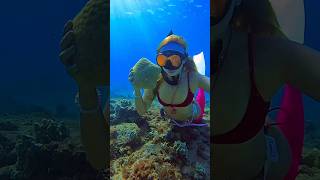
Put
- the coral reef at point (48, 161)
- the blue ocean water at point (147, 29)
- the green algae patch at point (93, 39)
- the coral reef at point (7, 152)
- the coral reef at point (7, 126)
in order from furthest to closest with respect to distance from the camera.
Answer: the coral reef at point (7, 126), the coral reef at point (7, 152), the coral reef at point (48, 161), the green algae patch at point (93, 39), the blue ocean water at point (147, 29)

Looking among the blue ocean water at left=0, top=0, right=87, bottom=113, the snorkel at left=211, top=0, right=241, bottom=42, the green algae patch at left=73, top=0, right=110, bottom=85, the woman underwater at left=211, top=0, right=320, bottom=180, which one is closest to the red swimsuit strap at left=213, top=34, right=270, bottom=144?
the woman underwater at left=211, top=0, right=320, bottom=180

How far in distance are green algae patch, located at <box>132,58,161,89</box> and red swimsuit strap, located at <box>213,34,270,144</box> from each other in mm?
379

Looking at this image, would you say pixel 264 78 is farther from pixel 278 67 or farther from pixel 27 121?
pixel 27 121

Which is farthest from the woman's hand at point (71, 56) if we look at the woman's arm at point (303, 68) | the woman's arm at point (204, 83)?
the woman's arm at point (303, 68)

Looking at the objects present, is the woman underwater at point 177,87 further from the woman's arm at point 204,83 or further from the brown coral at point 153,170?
the brown coral at point 153,170

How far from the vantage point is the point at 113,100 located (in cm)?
175

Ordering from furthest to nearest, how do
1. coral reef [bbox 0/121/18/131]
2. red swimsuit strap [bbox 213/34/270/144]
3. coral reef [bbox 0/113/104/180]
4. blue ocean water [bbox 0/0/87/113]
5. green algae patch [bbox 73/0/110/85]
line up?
blue ocean water [bbox 0/0/87/113] < coral reef [bbox 0/121/18/131] < coral reef [bbox 0/113/104/180] < green algae patch [bbox 73/0/110/85] < red swimsuit strap [bbox 213/34/270/144]

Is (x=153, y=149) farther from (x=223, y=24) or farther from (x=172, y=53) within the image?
(x=223, y=24)

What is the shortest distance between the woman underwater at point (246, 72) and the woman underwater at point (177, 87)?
11 centimetres

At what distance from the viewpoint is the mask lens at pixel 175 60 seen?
174cm

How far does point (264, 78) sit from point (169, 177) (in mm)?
588

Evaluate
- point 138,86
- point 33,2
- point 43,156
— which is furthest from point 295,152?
point 33,2

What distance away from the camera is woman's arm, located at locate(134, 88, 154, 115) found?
173 centimetres

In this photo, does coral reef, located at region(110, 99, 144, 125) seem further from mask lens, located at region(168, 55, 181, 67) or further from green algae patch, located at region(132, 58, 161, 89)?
mask lens, located at region(168, 55, 181, 67)
